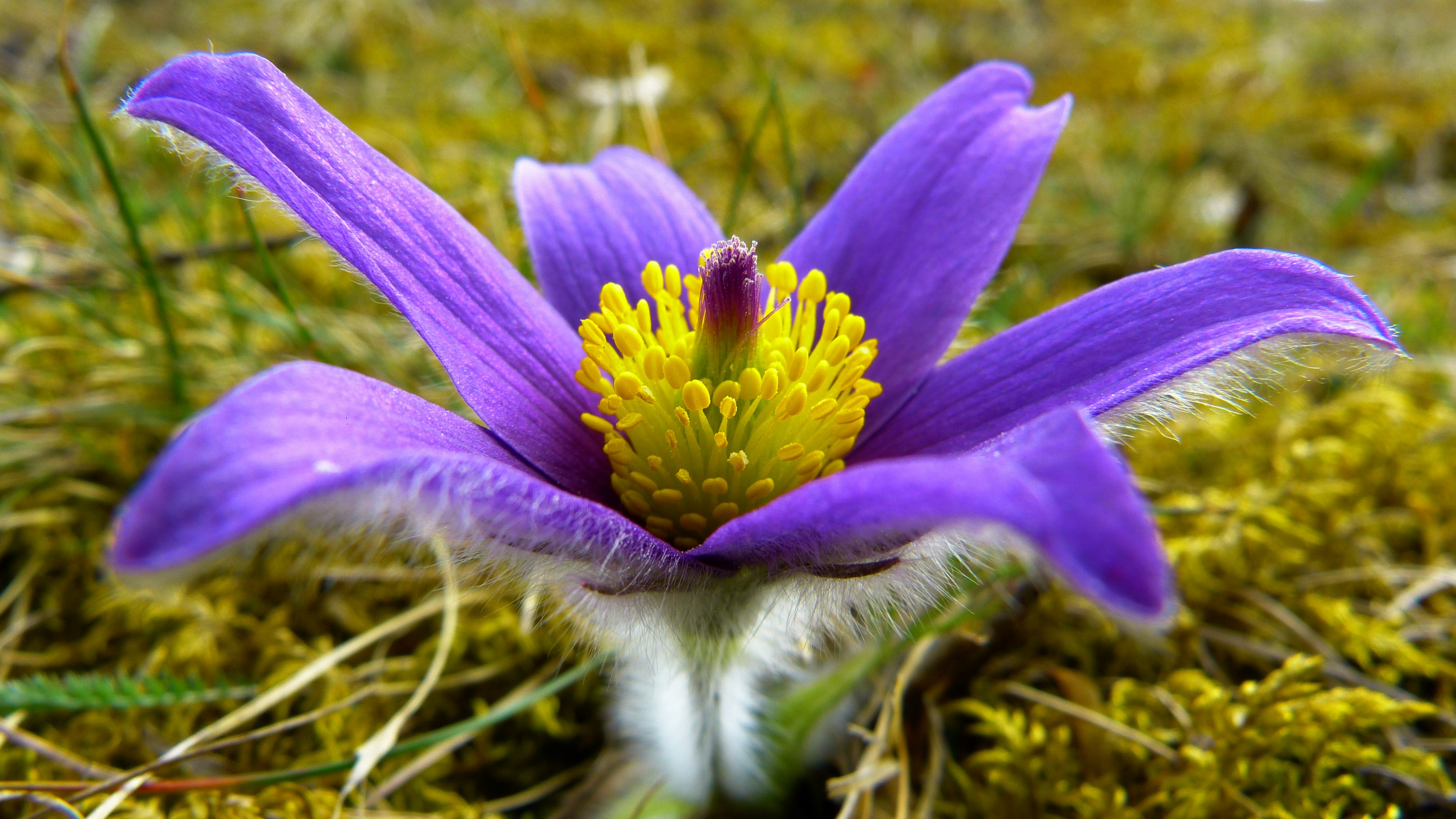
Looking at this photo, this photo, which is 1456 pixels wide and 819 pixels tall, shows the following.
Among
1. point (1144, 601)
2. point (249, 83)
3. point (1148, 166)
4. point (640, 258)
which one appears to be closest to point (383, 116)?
point (640, 258)

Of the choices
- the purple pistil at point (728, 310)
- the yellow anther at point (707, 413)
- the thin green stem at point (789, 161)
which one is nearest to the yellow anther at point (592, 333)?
the yellow anther at point (707, 413)

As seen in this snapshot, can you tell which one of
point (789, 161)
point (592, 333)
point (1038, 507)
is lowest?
point (1038, 507)

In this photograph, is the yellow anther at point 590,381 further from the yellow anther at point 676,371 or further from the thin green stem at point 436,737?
the thin green stem at point 436,737

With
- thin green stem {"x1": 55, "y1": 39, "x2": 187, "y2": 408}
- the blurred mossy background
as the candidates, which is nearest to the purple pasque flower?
the blurred mossy background

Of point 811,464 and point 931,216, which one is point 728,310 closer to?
point 811,464

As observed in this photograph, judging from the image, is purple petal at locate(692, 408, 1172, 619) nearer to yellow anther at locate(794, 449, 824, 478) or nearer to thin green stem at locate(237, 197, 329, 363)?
yellow anther at locate(794, 449, 824, 478)

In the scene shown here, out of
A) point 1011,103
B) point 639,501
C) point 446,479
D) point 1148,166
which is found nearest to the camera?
point 446,479

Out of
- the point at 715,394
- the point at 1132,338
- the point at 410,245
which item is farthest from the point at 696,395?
the point at 1132,338

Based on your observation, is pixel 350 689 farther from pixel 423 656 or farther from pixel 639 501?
pixel 639 501
